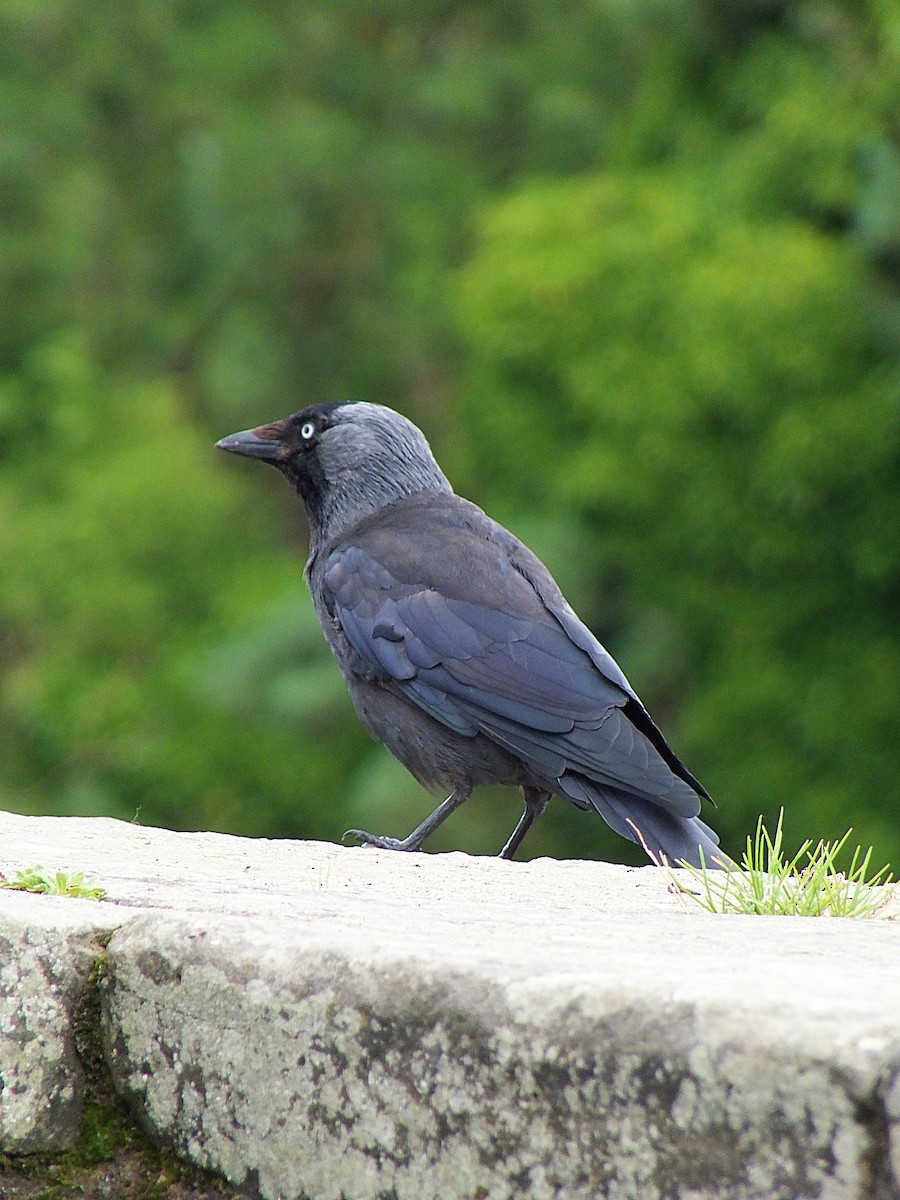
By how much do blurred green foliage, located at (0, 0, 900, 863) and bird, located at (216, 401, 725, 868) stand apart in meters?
6.58

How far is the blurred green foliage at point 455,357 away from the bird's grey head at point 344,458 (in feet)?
19.5

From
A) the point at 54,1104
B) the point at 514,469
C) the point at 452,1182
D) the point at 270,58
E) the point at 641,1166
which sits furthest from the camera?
the point at 270,58

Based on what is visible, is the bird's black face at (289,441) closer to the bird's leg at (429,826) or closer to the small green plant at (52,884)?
the bird's leg at (429,826)

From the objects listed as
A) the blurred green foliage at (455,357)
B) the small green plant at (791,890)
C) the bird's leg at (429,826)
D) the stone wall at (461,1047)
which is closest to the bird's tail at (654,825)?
the bird's leg at (429,826)

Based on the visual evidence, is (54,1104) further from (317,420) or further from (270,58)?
(270,58)

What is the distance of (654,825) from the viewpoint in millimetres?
4375

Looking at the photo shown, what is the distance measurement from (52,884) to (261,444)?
345cm

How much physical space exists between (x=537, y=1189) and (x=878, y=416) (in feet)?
32.8

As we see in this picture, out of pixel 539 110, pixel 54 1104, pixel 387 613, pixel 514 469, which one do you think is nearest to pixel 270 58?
pixel 539 110

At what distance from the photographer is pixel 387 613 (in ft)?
16.3

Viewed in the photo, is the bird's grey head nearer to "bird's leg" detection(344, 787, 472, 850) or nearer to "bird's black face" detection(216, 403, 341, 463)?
"bird's black face" detection(216, 403, 341, 463)

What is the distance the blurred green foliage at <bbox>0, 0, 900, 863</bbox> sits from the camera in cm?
1180

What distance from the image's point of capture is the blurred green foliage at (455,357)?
1180 cm

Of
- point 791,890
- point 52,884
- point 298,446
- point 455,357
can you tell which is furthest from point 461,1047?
point 455,357
